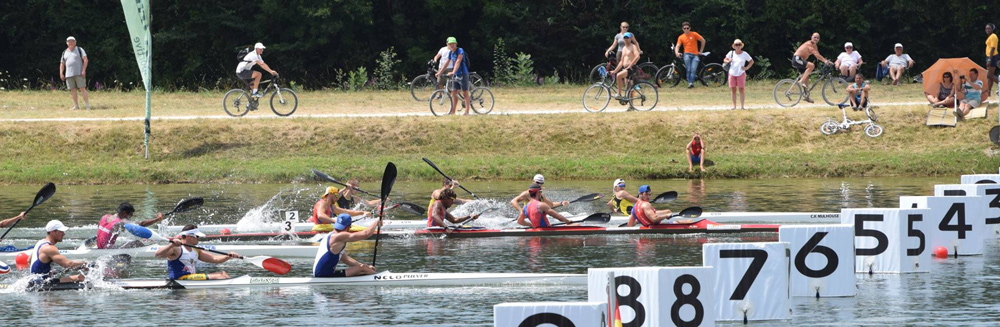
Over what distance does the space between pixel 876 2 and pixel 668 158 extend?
21393 mm

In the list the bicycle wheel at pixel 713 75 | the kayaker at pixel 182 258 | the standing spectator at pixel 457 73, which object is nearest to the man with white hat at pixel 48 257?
the kayaker at pixel 182 258

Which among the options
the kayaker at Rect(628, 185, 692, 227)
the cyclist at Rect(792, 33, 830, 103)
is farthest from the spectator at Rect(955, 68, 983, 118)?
the kayaker at Rect(628, 185, 692, 227)

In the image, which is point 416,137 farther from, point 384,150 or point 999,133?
point 999,133

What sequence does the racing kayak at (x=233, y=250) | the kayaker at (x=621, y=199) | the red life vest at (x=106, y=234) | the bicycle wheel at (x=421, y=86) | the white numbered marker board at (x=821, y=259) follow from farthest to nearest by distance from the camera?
the bicycle wheel at (x=421, y=86), the kayaker at (x=621, y=199), the racing kayak at (x=233, y=250), the red life vest at (x=106, y=234), the white numbered marker board at (x=821, y=259)

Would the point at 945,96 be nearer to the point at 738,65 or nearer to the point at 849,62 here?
the point at 849,62

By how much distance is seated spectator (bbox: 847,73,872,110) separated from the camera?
30719 mm

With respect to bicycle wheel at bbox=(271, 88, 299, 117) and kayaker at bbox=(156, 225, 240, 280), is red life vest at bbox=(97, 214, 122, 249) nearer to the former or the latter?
kayaker at bbox=(156, 225, 240, 280)

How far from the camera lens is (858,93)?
3112cm

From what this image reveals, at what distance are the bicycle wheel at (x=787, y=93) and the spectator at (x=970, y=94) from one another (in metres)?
3.79

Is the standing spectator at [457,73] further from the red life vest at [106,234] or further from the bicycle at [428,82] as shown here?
the red life vest at [106,234]

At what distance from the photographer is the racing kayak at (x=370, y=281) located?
15.6 metres

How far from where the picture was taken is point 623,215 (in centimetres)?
2202

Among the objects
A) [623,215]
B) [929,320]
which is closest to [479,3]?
[623,215]

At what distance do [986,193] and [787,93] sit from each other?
573 inches
